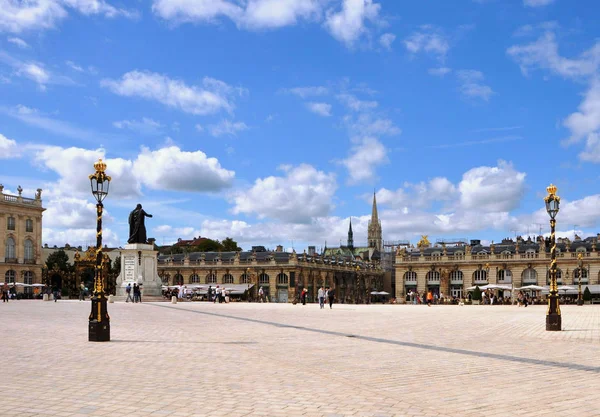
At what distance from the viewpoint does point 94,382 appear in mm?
10336

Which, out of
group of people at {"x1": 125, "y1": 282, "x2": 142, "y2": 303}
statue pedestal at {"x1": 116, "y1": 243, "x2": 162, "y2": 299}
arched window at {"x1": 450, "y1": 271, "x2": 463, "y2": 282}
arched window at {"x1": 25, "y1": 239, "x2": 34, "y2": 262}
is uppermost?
arched window at {"x1": 25, "y1": 239, "x2": 34, "y2": 262}

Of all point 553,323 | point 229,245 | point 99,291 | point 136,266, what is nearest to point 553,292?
point 553,323

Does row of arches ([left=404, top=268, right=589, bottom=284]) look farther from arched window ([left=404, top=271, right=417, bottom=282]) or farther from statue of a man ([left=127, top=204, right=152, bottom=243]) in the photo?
statue of a man ([left=127, top=204, right=152, bottom=243])

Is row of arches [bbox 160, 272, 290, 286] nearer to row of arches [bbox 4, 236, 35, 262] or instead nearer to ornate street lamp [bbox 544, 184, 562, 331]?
row of arches [bbox 4, 236, 35, 262]

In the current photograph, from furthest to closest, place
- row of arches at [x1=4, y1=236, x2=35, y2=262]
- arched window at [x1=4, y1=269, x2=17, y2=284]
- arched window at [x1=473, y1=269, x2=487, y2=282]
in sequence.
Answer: arched window at [x1=473, y1=269, x2=487, y2=282], row of arches at [x1=4, y1=236, x2=35, y2=262], arched window at [x1=4, y1=269, x2=17, y2=284]

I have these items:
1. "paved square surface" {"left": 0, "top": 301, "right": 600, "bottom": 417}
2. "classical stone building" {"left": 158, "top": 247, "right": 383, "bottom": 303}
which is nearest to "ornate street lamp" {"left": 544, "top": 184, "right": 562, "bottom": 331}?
"paved square surface" {"left": 0, "top": 301, "right": 600, "bottom": 417}

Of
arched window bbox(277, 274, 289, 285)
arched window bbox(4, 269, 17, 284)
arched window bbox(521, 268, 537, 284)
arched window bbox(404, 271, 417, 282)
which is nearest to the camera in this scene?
arched window bbox(4, 269, 17, 284)

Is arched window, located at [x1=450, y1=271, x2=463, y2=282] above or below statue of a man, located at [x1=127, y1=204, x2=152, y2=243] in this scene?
below

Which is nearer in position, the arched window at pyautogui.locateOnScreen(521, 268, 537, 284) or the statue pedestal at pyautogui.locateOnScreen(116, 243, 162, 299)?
the statue pedestal at pyautogui.locateOnScreen(116, 243, 162, 299)

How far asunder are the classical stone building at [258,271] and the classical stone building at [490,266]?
13.5 meters

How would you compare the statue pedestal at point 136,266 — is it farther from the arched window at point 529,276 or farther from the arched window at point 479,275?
the arched window at point 529,276

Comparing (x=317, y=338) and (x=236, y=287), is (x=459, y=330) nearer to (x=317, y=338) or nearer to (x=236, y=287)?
(x=317, y=338)

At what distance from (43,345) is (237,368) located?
5.75m

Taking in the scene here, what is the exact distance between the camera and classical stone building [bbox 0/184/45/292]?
93.8m
